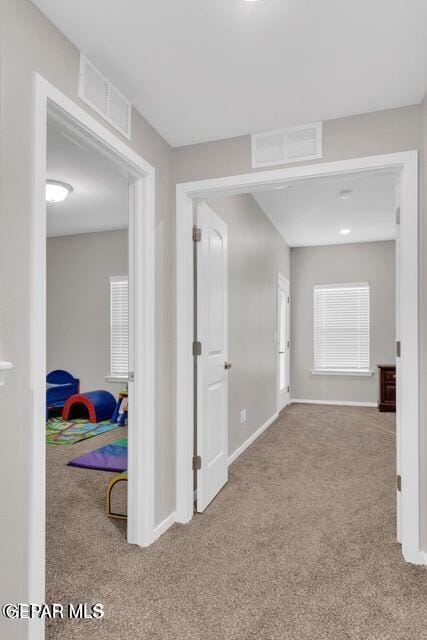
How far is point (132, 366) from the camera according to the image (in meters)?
2.45

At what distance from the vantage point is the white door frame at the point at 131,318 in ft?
5.25

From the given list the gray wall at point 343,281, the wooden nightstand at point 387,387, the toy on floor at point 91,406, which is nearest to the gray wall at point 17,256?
the toy on floor at point 91,406

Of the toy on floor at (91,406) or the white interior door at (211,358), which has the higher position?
the white interior door at (211,358)

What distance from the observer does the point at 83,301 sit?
6.34 m

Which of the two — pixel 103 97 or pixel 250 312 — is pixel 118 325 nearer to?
pixel 250 312

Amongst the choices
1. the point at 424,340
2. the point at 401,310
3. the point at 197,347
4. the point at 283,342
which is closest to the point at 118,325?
the point at 283,342

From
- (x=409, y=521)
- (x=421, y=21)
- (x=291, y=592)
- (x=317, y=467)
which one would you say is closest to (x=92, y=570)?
(x=291, y=592)

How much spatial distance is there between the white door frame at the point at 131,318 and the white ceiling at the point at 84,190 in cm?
35

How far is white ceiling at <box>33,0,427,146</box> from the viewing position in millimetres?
1684

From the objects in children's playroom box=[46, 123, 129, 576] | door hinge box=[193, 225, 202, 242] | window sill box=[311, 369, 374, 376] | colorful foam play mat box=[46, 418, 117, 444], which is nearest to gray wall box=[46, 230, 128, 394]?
children's playroom box=[46, 123, 129, 576]

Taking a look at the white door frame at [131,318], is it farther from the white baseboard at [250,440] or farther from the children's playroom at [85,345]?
the white baseboard at [250,440]

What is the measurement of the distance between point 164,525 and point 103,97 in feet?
Answer: 7.93

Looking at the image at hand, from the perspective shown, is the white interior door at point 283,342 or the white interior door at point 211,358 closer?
the white interior door at point 211,358

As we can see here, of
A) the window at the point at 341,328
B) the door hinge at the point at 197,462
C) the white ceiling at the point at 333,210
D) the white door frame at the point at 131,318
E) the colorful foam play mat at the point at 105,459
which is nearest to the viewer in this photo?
the white door frame at the point at 131,318
